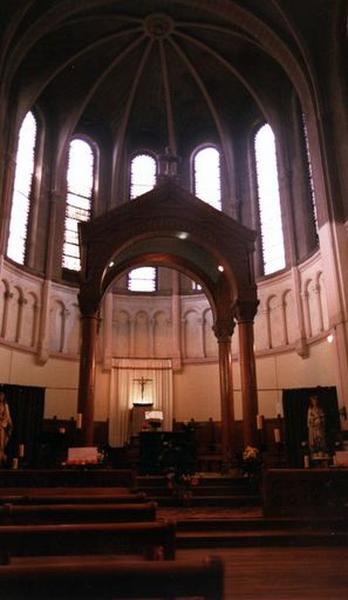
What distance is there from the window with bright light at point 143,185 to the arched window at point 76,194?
2463 mm

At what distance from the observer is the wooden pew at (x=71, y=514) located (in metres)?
4.67

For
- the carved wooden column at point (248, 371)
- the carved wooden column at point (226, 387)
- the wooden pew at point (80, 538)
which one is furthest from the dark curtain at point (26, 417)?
the wooden pew at point (80, 538)

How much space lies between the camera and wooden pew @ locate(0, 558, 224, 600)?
2.28m

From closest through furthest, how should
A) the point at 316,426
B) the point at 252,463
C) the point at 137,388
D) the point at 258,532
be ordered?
the point at 258,532 < the point at 252,463 < the point at 316,426 < the point at 137,388

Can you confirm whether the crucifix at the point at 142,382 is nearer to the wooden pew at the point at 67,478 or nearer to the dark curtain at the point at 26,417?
the dark curtain at the point at 26,417

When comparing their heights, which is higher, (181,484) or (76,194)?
(76,194)

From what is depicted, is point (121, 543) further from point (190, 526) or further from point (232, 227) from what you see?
point (232, 227)

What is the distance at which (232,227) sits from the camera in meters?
17.2

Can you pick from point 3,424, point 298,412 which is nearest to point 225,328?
point 298,412

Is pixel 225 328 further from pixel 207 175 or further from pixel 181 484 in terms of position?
pixel 207 175

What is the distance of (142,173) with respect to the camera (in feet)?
92.2

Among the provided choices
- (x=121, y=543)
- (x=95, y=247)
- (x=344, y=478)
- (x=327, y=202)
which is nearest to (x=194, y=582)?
(x=121, y=543)

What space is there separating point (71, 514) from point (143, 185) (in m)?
24.8

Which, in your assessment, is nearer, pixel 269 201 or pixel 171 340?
pixel 171 340
